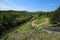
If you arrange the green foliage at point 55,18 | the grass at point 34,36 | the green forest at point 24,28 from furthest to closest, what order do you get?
1. the green foliage at point 55,18
2. the green forest at point 24,28
3. the grass at point 34,36

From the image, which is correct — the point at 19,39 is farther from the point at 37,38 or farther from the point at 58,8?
the point at 58,8

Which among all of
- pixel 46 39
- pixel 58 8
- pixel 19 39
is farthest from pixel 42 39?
pixel 58 8

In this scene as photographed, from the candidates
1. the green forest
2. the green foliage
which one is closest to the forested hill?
the green forest

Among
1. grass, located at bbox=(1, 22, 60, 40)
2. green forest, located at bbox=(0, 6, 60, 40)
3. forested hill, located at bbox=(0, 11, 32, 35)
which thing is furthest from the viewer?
forested hill, located at bbox=(0, 11, 32, 35)

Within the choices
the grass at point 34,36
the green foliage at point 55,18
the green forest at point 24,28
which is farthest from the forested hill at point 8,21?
the green foliage at point 55,18

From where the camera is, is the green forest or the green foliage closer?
the green forest

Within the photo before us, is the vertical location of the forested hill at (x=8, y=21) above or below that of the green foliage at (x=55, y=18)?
below

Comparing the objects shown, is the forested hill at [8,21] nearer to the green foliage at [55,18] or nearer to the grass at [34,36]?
the grass at [34,36]

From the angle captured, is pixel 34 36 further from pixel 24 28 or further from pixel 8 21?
pixel 8 21

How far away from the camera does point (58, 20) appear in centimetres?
4478

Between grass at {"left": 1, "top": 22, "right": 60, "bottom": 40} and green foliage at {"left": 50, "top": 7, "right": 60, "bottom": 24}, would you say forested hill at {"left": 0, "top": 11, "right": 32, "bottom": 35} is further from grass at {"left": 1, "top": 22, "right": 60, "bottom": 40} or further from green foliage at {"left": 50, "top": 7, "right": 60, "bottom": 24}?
green foliage at {"left": 50, "top": 7, "right": 60, "bottom": 24}

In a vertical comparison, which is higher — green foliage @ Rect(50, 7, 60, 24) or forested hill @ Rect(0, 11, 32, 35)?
green foliage @ Rect(50, 7, 60, 24)

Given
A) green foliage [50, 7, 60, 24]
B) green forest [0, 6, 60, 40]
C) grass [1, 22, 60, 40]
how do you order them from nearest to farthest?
grass [1, 22, 60, 40] < green forest [0, 6, 60, 40] < green foliage [50, 7, 60, 24]

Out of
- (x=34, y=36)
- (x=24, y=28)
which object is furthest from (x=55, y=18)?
(x=34, y=36)
